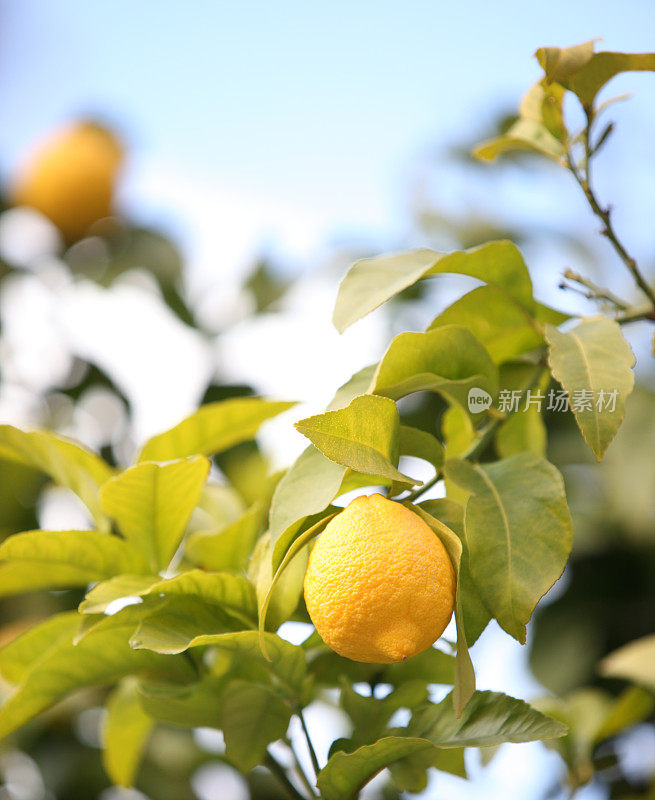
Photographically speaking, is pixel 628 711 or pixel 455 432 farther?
pixel 628 711

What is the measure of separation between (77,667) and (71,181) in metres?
1.28

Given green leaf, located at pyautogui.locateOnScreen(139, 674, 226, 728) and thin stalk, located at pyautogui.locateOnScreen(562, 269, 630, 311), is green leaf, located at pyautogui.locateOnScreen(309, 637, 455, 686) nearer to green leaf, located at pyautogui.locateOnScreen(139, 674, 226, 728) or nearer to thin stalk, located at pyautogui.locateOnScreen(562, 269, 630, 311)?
green leaf, located at pyautogui.locateOnScreen(139, 674, 226, 728)

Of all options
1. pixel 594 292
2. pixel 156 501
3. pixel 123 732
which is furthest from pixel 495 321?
pixel 123 732

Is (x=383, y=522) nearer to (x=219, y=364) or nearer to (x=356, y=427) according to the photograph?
(x=356, y=427)

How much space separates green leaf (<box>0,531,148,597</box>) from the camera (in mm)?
643

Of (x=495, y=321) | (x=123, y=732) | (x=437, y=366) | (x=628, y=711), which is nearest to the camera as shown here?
(x=437, y=366)

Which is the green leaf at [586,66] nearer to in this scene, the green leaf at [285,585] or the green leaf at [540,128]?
the green leaf at [540,128]

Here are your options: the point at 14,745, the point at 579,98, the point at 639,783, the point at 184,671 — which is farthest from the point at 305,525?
the point at 14,745

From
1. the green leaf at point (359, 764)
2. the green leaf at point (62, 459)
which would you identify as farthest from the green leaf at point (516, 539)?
the green leaf at point (62, 459)

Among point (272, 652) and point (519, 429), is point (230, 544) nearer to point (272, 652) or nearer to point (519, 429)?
point (272, 652)

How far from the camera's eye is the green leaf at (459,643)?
47 cm

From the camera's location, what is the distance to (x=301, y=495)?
520mm

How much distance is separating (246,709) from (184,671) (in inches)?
2.6

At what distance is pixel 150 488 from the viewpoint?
654mm
